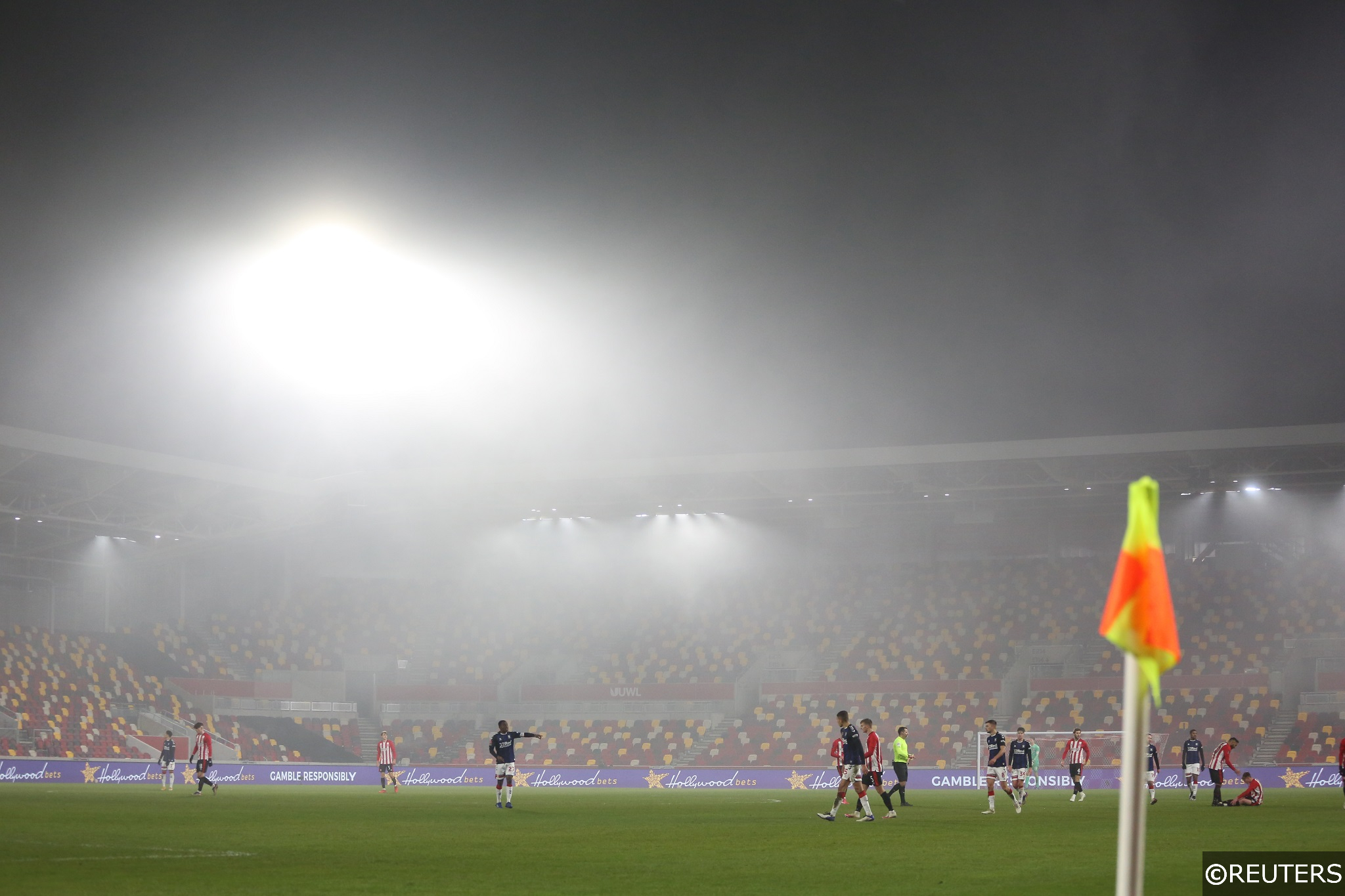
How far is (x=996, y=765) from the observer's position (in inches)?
1077

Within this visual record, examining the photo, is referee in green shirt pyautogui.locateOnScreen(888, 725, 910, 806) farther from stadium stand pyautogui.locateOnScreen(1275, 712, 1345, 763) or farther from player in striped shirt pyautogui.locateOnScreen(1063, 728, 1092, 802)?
stadium stand pyautogui.locateOnScreen(1275, 712, 1345, 763)

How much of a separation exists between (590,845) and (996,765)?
13.0 meters

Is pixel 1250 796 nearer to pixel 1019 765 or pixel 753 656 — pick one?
pixel 1019 765

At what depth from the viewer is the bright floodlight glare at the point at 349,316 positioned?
33.0 metres

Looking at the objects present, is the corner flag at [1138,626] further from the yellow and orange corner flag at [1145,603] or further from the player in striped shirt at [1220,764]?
the player in striped shirt at [1220,764]

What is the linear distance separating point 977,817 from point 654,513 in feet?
118

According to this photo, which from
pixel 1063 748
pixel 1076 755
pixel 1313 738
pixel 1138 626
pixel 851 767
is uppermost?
pixel 1138 626

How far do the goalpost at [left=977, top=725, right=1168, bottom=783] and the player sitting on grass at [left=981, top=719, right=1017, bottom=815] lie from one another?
14.0 metres

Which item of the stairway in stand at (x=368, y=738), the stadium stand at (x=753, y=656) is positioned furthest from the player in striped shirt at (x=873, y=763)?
the stairway in stand at (x=368, y=738)

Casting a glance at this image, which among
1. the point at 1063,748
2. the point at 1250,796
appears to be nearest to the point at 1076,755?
the point at 1250,796

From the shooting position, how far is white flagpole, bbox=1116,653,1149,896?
427 centimetres

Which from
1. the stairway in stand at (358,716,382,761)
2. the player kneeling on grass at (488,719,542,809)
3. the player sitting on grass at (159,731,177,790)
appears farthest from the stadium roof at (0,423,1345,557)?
the player kneeling on grass at (488,719,542,809)

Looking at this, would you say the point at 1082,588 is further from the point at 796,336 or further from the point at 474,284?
the point at 474,284

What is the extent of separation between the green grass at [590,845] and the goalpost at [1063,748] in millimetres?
13620
